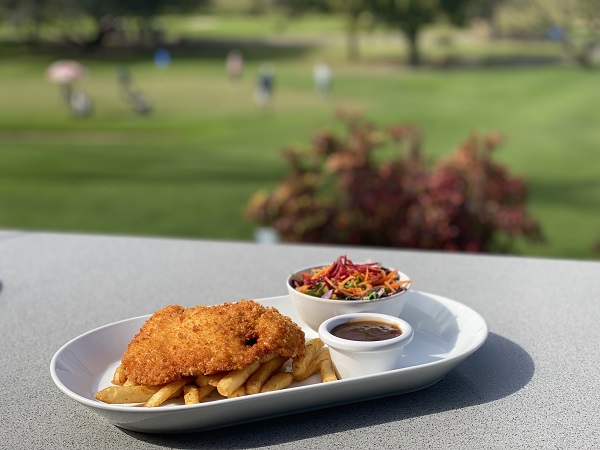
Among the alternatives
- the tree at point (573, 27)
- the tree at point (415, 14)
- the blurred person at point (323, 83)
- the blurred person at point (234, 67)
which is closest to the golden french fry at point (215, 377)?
the blurred person at point (323, 83)

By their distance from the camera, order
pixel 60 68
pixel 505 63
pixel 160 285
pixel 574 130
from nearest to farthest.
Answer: pixel 160 285 < pixel 574 130 < pixel 60 68 < pixel 505 63

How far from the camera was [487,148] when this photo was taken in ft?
17.9

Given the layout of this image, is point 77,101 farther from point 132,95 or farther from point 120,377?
point 120,377

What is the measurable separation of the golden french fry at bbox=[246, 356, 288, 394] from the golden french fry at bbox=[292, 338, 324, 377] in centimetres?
2

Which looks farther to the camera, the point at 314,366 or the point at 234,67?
the point at 234,67

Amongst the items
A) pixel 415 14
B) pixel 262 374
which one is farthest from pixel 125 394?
pixel 415 14

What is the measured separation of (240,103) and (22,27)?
38.9 feet

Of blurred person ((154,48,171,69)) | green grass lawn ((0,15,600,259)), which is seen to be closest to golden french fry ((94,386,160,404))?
green grass lawn ((0,15,600,259))

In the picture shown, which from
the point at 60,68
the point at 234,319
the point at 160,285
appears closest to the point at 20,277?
the point at 160,285

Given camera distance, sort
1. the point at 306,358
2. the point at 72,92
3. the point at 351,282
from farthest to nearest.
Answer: the point at 72,92 → the point at 351,282 → the point at 306,358

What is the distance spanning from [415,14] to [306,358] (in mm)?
28114

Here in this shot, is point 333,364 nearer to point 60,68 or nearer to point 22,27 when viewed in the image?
point 60,68

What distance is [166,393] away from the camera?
3.56ft

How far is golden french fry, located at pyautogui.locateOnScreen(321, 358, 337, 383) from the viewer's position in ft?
3.79
